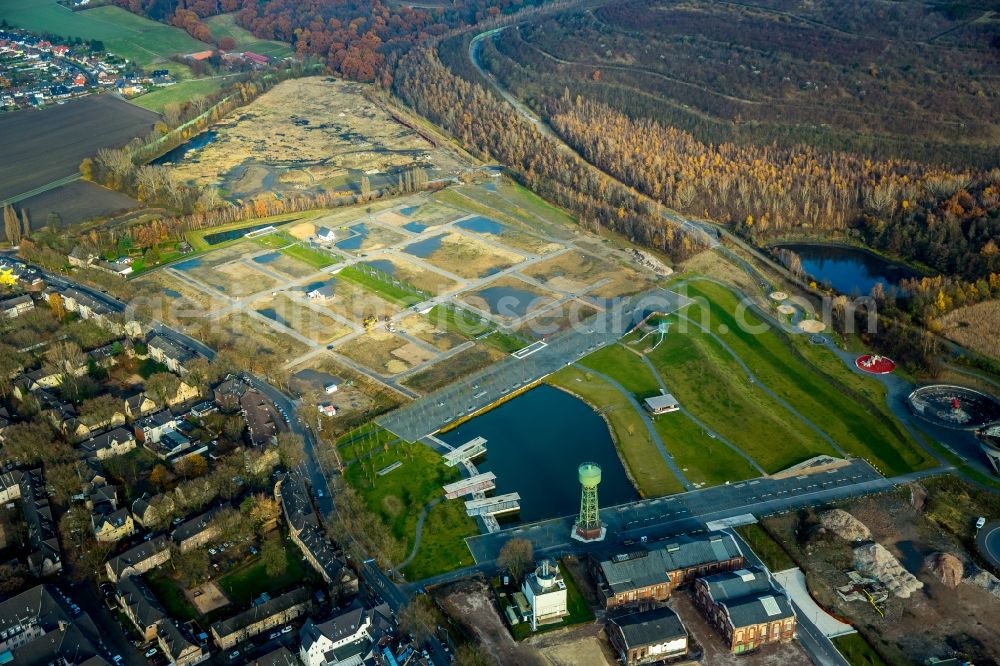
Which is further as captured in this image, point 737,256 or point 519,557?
point 737,256

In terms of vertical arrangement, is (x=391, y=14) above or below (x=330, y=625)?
above

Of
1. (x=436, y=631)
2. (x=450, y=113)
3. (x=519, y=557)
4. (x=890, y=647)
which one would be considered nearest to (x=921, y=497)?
(x=890, y=647)

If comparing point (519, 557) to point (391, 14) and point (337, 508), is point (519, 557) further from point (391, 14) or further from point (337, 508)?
point (391, 14)

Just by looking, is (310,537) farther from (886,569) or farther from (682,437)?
(886,569)

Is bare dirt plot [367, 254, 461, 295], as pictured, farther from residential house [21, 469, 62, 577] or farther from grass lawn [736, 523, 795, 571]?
grass lawn [736, 523, 795, 571]

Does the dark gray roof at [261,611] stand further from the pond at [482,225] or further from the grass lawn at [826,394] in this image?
the pond at [482,225]

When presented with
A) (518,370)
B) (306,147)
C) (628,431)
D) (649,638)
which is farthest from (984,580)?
(306,147)

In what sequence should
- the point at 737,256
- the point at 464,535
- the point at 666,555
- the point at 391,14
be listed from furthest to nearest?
the point at 391,14
the point at 737,256
the point at 464,535
the point at 666,555
